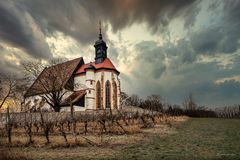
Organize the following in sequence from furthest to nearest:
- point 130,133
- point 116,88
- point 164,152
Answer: point 116,88 → point 130,133 → point 164,152

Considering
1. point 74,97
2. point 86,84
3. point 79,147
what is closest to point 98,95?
point 86,84

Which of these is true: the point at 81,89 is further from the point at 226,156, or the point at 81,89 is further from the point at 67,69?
the point at 226,156

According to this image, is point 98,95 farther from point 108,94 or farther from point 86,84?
point 86,84

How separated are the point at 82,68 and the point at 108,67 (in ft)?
20.7

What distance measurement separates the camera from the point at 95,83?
45344 millimetres

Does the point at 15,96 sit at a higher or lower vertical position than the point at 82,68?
lower

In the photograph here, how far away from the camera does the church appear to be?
4316 cm

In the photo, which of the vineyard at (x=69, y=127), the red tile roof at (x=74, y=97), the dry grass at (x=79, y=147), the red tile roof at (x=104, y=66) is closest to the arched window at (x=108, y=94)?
the red tile roof at (x=104, y=66)

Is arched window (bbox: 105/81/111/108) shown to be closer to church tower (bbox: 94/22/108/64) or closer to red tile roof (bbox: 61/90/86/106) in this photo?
red tile roof (bbox: 61/90/86/106)

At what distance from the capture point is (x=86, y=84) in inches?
1752

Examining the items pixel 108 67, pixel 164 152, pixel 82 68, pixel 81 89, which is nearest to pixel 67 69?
pixel 82 68

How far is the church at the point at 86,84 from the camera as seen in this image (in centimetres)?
4316

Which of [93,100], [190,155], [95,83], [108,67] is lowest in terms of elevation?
[190,155]

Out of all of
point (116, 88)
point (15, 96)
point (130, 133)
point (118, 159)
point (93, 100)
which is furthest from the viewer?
point (116, 88)
